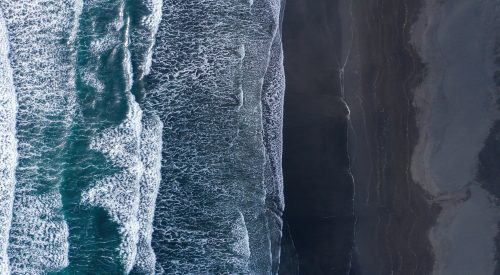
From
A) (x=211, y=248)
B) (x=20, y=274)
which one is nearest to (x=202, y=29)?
(x=211, y=248)

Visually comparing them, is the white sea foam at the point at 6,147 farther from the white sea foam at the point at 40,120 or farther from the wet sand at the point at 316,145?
the wet sand at the point at 316,145

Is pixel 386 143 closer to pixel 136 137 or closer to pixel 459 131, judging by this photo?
pixel 459 131

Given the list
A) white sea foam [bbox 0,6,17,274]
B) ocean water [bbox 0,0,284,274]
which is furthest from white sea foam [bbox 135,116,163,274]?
white sea foam [bbox 0,6,17,274]

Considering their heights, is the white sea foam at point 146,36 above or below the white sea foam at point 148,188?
above

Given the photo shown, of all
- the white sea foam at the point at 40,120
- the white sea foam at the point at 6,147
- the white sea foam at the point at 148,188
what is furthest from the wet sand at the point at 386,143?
the white sea foam at the point at 6,147

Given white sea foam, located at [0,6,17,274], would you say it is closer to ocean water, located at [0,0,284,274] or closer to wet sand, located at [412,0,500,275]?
ocean water, located at [0,0,284,274]
